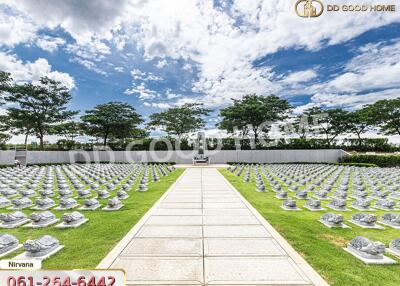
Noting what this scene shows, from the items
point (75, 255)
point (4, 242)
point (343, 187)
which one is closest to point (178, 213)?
point (75, 255)

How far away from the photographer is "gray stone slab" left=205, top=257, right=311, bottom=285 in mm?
4207

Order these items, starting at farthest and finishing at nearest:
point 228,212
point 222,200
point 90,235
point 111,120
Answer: point 111,120
point 222,200
point 228,212
point 90,235

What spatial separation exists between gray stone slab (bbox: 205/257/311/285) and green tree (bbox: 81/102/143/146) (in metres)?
41.7

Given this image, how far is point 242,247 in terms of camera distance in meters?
5.64

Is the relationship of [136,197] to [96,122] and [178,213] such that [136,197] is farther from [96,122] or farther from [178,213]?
[96,122]

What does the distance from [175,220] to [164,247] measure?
2.17m

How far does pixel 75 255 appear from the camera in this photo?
5.19 metres

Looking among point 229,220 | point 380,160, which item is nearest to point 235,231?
point 229,220

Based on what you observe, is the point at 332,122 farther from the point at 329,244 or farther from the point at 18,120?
the point at 18,120

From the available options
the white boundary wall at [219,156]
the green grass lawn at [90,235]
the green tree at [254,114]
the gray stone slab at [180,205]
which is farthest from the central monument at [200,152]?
the green grass lawn at [90,235]

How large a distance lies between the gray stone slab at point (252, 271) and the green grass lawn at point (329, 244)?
1.70 ft

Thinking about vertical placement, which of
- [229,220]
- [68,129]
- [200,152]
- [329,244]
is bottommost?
[329,244]

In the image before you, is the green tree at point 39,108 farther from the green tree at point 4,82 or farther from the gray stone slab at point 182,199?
the gray stone slab at point 182,199

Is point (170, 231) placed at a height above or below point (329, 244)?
above
